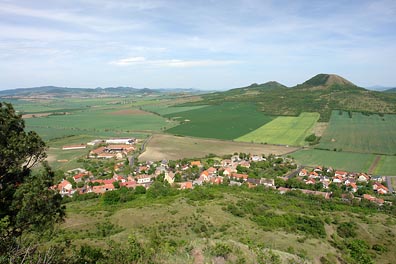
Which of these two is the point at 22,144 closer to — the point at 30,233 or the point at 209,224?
the point at 30,233

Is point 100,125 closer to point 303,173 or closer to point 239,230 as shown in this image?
point 303,173

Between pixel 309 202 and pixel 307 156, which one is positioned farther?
pixel 307 156

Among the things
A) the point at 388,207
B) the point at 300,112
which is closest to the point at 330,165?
the point at 388,207

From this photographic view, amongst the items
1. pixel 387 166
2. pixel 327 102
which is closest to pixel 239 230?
pixel 387 166

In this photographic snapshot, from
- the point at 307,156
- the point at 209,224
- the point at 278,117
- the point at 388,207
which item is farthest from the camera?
the point at 278,117

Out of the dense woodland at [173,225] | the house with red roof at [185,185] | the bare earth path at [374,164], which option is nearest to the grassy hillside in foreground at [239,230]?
the dense woodland at [173,225]

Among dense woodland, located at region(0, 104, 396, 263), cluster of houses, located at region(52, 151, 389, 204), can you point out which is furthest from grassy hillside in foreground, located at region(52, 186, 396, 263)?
cluster of houses, located at region(52, 151, 389, 204)

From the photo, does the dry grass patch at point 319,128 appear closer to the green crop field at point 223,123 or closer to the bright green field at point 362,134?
the bright green field at point 362,134
